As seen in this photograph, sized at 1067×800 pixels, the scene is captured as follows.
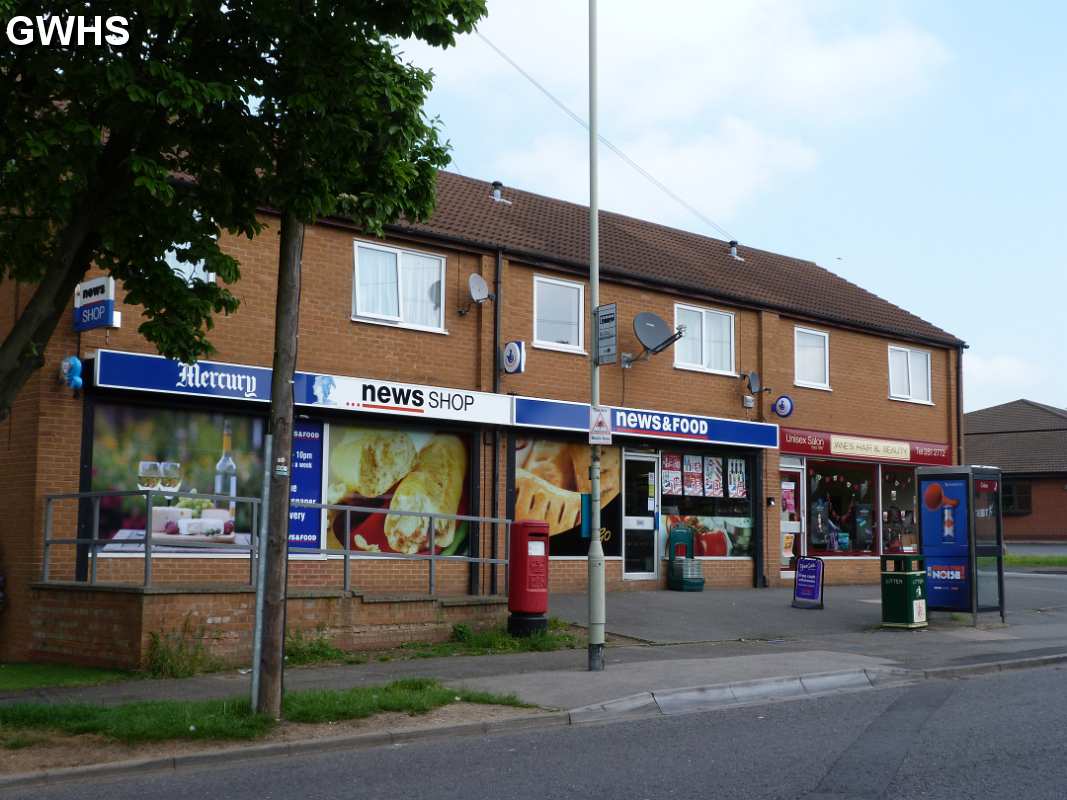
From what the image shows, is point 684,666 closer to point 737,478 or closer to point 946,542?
point 946,542

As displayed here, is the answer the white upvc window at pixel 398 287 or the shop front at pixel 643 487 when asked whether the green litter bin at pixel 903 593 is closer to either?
the shop front at pixel 643 487

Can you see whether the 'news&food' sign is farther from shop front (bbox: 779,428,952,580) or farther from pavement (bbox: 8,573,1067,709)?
pavement (bbox: 8,573,1067,709)

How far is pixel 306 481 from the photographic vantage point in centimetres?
1742

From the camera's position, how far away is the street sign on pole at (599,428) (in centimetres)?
1306

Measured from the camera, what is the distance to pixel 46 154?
8836 millimetres

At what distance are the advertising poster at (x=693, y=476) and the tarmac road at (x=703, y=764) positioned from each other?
460 inches

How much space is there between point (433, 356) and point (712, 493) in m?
6.88

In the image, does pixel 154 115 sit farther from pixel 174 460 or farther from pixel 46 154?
pixel 174 460

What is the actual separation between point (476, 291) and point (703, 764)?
11896mm

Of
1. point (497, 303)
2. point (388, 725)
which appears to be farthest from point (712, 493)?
point (388, 725)

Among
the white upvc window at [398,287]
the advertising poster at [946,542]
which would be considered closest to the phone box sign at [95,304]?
the white upvc window at [398,287]

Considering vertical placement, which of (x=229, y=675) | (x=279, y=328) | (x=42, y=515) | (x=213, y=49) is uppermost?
(x=213, y=49)

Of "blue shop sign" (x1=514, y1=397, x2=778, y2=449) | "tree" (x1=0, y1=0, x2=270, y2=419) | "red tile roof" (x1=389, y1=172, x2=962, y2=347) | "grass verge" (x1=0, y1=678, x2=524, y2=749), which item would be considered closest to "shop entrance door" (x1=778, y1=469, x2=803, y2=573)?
"blue shop sign" (x1=514, y1=397, x2=778, y2=449)

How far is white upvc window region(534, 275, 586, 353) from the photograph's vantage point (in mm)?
20516
